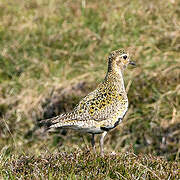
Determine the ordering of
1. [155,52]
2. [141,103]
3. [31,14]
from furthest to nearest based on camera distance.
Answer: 1. [31,14]
2. [155,52]
3. [141,103]

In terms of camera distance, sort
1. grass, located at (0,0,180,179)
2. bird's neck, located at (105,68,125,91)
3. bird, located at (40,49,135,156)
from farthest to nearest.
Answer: grass, located at (0,0,180,179), bird's neck, located at (105,68,125,91), bird, located at (40,49,135,156)

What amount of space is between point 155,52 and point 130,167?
4089 millimetres

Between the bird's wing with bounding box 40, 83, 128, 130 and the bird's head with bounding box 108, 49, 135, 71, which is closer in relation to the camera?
the bird's wing with bounding box 40, 83, 128, 130

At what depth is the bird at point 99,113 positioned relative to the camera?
15.4 feet

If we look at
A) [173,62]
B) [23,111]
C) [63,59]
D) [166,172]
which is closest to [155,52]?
[173,62]

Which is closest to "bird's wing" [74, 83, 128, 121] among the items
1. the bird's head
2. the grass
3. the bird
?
the bird

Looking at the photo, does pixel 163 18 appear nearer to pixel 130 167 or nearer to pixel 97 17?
pixel 97 17

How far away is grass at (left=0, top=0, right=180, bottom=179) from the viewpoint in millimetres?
7074

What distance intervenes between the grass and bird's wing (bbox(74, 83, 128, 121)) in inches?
46.6

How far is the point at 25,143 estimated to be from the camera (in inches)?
297

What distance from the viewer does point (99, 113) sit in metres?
4.81

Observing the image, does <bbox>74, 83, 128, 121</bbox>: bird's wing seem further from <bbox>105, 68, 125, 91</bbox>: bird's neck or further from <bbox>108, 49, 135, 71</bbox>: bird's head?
<bbox>108, 49, 135, 71</bbox>: bird's head

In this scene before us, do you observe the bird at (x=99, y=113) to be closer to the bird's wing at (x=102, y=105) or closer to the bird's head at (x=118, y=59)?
the bird's wing at (x=102, y=105)

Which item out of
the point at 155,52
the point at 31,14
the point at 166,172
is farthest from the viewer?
the point at 31,14
